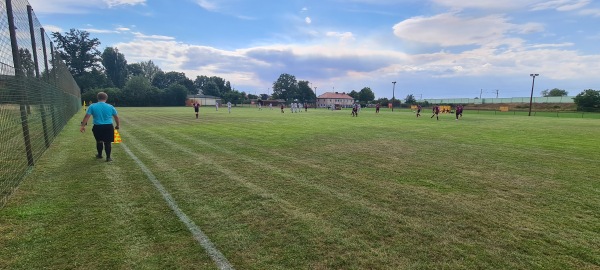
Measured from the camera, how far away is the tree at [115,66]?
11375 cm

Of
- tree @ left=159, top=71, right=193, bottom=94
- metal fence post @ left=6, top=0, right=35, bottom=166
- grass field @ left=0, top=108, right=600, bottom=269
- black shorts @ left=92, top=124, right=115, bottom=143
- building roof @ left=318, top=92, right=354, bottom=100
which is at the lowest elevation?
grass field @ left=0, top=108, right=600, bottom=269

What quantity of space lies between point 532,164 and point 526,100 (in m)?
103

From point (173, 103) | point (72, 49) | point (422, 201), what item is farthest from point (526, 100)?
point (72, 49)

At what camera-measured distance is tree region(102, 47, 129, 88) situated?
113750 mm

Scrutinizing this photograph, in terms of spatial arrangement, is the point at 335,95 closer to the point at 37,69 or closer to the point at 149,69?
the point at 149,69

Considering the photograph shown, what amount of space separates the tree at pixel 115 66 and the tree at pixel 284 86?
61043 millimetres

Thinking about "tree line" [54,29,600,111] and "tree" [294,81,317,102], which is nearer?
"tree line" [54,29,600,111]

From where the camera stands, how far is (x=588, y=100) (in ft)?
205

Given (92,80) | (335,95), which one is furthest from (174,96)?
(335,95)

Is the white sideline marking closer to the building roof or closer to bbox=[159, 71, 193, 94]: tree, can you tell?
bbox=[159, 71, 193, 94]: tree

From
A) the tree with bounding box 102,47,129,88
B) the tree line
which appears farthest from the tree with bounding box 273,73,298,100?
the tree with bounding box 102,47,129,88

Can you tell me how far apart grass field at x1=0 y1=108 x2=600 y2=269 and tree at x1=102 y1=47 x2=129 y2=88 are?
124m

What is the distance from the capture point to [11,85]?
21.4 ft

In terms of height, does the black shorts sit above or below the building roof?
below
